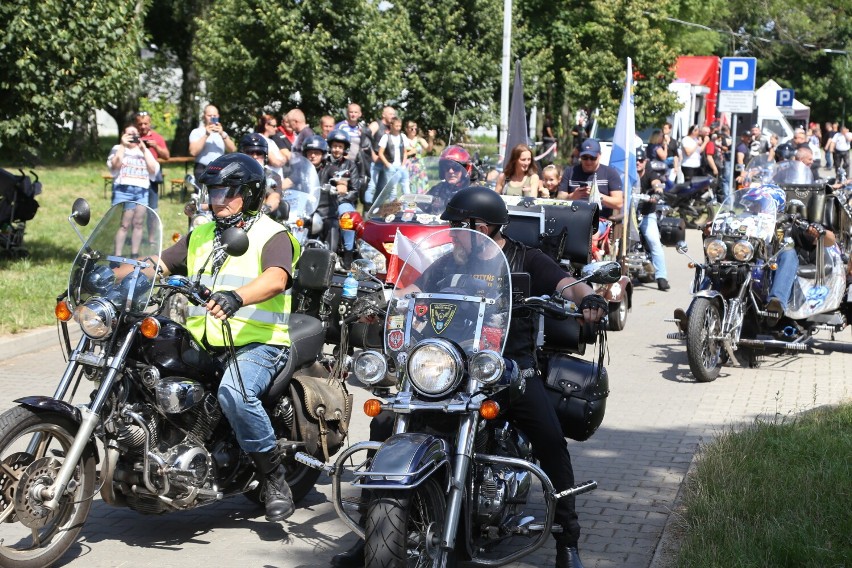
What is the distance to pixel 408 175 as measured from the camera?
12.2 meters

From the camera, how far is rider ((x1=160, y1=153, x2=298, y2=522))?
18.9 ft

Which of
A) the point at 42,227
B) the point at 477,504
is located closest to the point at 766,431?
the point at 477,504

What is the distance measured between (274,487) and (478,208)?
5.56 feet

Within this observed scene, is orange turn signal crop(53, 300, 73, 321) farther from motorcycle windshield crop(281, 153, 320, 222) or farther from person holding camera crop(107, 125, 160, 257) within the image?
person holding camera crop(107, 125, 160, 257)

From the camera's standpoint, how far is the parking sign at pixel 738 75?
2193cm

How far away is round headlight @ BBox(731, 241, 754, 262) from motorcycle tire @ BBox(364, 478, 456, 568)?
6.22 meters

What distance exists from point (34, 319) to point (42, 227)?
7.75 m

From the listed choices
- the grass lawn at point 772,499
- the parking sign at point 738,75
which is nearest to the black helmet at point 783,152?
the parking sign at point 738,75

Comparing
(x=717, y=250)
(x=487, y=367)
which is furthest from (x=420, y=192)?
(x=487, y=367)

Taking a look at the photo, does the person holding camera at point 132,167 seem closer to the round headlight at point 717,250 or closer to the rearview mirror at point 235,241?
the round headlight at point 717,250

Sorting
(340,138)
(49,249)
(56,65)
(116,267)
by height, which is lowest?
(49,249)

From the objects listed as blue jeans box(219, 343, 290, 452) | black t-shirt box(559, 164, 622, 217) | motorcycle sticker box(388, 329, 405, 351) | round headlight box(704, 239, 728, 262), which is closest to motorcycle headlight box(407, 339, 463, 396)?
motorcycle sticker box(388, 329, 405, 351)

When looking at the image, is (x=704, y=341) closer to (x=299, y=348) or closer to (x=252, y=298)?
(x=299, y=348)

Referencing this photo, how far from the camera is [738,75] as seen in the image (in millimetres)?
21984
